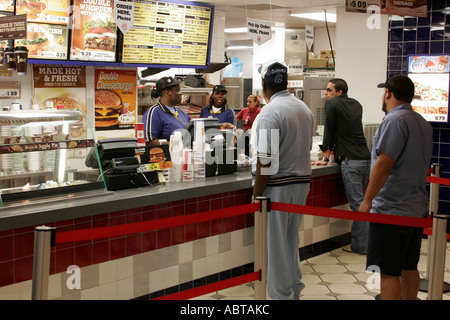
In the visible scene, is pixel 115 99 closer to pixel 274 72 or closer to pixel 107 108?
pixel 107 108

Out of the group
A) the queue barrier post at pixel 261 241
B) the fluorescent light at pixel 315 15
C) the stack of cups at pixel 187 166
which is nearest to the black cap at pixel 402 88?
the queue barrier post at pixel 261 241

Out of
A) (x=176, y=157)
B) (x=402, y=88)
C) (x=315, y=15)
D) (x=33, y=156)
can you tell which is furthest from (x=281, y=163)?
(x=315, y=15)

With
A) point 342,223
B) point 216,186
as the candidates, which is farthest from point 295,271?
point 342,223

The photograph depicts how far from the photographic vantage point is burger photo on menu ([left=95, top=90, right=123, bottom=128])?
7.26 meters

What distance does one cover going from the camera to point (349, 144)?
6.30 m

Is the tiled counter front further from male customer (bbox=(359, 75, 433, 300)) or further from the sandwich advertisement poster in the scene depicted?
the sandwich advertisement poster

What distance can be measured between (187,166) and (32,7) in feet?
9.21

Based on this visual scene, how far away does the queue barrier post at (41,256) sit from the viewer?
2.72 meters

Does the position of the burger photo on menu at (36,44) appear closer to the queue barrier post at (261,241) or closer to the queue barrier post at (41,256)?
the queue barrier post at (261,241)

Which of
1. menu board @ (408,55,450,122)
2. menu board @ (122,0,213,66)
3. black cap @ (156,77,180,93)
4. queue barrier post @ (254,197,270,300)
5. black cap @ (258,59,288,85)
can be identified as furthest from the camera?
menu board @ (122,0,213,66)

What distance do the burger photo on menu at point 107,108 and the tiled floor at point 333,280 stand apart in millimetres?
3066

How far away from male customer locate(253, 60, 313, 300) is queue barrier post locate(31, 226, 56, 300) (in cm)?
169

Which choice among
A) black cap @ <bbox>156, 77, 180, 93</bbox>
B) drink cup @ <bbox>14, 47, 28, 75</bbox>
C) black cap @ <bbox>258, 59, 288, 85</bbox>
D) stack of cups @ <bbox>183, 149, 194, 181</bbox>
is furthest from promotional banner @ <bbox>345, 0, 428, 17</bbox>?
drink cup @ <bbox>14, 47, 28, 75</bbox>
